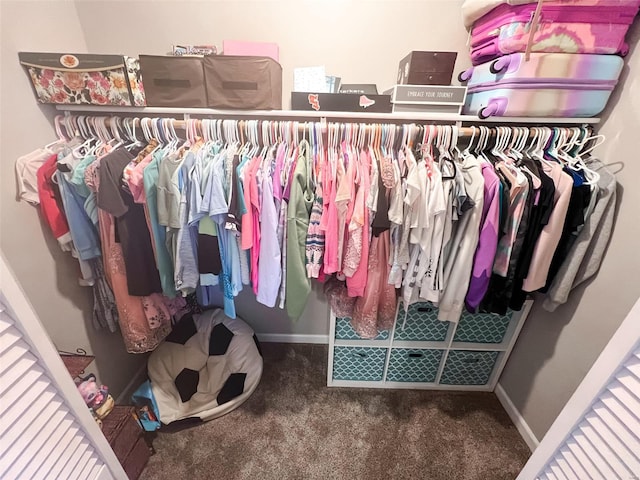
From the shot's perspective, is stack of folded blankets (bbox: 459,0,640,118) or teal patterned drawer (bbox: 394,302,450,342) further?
teal patterned drawer (bbox: 394,302,450,342)

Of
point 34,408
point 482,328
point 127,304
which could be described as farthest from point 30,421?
point 482,328

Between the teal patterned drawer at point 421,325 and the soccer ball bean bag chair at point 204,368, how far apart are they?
Result: 2.92ft

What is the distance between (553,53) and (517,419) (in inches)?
68.5

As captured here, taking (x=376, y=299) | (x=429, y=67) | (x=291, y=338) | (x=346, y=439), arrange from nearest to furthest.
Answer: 1. (x=429, y=67)
2. (x=376, y=299)
3. (x=346, y=439)
4. (x=291, y=338)

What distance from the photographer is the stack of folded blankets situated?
0.98 meters

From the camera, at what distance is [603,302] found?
3.57ft

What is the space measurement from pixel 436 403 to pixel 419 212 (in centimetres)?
125

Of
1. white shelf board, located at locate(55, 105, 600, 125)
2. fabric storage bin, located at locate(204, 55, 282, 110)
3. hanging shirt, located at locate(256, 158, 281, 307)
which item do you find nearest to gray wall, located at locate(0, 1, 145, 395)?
white shelf board, located at locate(55, 105, 600, 125)

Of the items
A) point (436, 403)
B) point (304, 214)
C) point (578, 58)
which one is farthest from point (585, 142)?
point (436, 403)

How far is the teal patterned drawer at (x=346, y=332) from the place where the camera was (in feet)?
4.91

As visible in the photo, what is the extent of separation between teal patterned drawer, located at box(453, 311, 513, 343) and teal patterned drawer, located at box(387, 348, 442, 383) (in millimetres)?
178

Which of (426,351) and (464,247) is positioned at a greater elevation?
(464,247)

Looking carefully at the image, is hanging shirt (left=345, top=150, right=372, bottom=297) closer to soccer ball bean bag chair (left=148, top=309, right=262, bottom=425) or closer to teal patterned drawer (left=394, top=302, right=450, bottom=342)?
teal patterned drawer (left=394, top=302, right=450, bottom=342)

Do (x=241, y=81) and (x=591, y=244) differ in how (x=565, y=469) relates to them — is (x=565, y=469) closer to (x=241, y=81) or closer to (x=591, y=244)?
(x=591, y=244)
